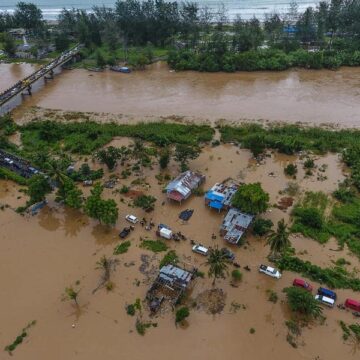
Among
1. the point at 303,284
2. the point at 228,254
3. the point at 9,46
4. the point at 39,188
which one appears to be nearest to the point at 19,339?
the point at 39,188

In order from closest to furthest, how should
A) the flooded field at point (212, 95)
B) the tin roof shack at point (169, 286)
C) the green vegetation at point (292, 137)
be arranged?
the tin roof shack at point (169, 286) < the green vegetation at point (292, 137) < the flooded field at point (212, 95)

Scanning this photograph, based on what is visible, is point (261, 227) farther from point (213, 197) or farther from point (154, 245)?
point (154, 245)

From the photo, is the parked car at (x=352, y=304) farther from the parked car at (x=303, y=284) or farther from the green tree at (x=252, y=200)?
the green tree at (x=252, y=200)

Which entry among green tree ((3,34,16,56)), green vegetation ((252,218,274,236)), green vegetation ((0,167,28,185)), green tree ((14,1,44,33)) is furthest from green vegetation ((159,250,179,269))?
green tree ((14,1,44,33))

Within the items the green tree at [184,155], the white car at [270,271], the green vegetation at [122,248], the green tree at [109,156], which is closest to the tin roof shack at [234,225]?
the white car at [270,271]

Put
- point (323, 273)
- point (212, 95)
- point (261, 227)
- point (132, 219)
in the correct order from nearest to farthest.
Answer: point (323, 273) → point (261, 227) → point (132, 219) → point (212, 95)
